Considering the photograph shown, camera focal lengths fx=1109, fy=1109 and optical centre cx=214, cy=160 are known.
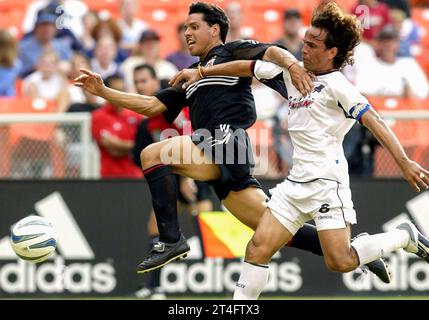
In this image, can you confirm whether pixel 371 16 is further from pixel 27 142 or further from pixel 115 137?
pixel 27 142

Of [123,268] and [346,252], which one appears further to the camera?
[123,268]

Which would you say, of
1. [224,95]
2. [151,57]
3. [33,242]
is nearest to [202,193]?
[151,57]

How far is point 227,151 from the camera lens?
8219 mm

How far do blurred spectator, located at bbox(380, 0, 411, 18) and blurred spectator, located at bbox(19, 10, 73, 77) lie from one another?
4.37 m

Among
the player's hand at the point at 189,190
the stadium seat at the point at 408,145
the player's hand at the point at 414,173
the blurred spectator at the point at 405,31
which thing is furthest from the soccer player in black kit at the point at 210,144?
the blurred spectator at the point at 405,31

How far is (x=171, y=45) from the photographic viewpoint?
15367mm

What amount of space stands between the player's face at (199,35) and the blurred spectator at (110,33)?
6.08m

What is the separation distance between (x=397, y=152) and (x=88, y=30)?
26.3 ft

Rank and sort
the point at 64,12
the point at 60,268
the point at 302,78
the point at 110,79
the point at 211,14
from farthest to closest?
the point at 64,12, the point at 110,79, the point at 60,268, the point at 211,14, the point at 302,78

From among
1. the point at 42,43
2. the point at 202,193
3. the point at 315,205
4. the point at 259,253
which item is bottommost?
the point at 259,253

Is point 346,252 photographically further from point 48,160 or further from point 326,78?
point 48,160

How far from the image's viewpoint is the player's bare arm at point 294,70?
773 cm
